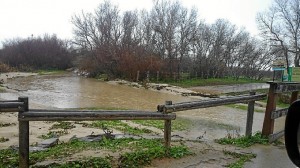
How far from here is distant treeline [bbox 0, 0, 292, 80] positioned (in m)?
44.7

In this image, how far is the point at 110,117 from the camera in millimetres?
4637

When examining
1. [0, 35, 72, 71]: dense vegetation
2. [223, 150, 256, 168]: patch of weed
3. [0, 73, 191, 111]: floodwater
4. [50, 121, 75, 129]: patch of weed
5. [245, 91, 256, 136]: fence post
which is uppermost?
[0, 35, 72, 71]: dense vegetation

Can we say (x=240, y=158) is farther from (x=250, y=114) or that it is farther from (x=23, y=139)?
(x=23, y=139)

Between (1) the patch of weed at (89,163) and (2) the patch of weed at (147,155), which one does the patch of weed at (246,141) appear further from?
(1) the patch of weed at (89,163)

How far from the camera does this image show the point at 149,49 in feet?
155

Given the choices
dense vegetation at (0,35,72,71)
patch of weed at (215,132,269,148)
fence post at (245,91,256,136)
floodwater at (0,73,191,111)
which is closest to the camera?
patch of weed at (215,132,269,148)

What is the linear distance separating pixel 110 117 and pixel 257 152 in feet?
9.89

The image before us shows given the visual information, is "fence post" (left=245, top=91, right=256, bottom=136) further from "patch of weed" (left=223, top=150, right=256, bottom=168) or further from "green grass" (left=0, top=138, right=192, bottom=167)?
"green grass" (left=0, top=138, right=192, bottom=167)

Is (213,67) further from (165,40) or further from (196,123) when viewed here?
(196,123)

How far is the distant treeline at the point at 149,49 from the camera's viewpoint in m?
44.7

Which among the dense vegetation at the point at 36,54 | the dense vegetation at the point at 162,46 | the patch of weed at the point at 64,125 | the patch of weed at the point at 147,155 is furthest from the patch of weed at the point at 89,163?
the dense vegetation at the point at 36,54

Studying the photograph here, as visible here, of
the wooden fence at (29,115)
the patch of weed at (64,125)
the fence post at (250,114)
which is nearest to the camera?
the wooden fence at (29,115)

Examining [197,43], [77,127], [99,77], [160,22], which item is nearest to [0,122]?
[77,127]

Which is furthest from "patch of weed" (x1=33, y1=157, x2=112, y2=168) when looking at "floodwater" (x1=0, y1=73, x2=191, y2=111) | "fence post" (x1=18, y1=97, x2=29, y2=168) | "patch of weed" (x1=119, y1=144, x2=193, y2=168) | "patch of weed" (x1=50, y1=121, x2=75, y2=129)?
"floodwater" (x1=0, y1=73, x2=191, y2=111)
